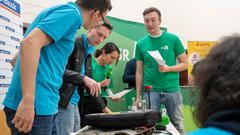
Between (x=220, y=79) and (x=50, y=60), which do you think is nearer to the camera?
(x=220, y=79)

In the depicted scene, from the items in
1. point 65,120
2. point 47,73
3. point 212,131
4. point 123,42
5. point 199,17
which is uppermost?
point 199,17

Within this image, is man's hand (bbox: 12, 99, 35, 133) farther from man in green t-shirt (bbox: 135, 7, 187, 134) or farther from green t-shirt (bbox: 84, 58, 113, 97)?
green t-shirt (bbox: 84, 58, 113, 97)

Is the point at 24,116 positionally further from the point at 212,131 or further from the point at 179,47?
the point at 179,47

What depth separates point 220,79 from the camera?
0.52 m

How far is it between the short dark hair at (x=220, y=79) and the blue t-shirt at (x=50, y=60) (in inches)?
29.4

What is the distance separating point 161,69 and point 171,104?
12.3 inches

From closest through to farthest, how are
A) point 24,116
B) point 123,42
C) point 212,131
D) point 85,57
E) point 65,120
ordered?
point 212,131 < point 24,116 < point 65,120 < point 85,57 < point 123,42

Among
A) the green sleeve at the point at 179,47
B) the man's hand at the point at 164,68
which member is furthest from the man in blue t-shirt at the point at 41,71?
the green sleeve at the point at 179,47

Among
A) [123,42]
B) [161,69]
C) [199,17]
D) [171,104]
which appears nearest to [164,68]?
[161,69]

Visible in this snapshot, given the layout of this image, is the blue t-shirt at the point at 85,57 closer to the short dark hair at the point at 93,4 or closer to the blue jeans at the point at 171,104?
the short dark hair at the point at 93,4

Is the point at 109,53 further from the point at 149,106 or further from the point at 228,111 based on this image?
the point at 228,111

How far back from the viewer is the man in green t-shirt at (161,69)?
271cm

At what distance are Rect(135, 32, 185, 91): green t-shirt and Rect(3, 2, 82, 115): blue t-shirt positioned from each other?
157cm

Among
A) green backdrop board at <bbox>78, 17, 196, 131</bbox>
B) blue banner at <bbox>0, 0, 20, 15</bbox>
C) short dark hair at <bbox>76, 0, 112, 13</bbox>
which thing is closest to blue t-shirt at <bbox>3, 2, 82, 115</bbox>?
short dark hair at <bbox>76, 0, 112, 13</bbox>
